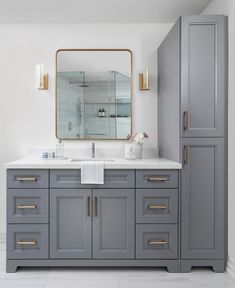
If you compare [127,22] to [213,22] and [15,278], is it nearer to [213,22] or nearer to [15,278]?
[213,22]

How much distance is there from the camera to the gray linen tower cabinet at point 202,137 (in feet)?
10.2

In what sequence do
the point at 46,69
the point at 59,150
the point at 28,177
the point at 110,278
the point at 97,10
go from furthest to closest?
the point at 46,69 < the point at 59,150 < the point at 97,10 < the point at 28,177 < the point at 110,278

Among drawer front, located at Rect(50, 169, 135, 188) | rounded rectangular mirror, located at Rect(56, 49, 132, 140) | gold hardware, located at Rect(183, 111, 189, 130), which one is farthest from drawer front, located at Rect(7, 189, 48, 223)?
gold hardware, located at Rect(183, 111, 189, 130)

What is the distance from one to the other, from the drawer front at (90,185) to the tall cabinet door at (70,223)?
0.05 meters

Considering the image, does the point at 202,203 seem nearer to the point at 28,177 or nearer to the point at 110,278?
the point at 110,278

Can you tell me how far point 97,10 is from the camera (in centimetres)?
362

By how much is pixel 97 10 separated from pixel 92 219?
1925 millimetres

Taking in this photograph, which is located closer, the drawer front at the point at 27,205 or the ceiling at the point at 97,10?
the drawer front at the point at 27,205

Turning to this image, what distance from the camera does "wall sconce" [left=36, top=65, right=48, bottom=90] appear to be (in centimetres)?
388

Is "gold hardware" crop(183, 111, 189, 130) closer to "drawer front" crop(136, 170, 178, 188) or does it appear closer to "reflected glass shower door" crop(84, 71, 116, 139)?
"drawer front" crop(136, 170, 178, 188)

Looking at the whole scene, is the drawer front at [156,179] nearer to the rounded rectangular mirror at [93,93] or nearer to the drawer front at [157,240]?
the drawer front at [157,240]

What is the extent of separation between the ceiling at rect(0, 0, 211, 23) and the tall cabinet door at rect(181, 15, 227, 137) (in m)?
0.51

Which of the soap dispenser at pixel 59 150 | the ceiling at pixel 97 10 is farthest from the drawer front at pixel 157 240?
the ceiling at pixel 97 10

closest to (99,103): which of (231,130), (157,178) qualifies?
(157,178)
